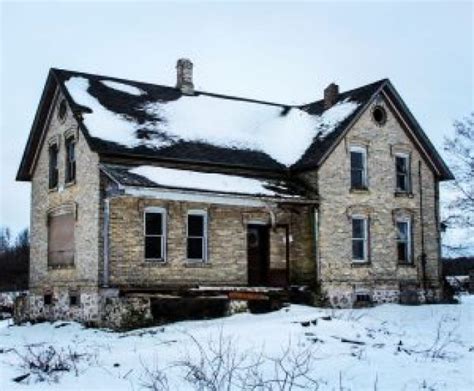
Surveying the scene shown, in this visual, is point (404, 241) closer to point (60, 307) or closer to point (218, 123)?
point (218, 123)

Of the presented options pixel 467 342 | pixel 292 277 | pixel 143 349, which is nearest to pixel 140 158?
pixel 292 277

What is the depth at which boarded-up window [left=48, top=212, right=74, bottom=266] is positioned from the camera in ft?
74.0

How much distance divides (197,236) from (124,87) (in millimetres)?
6192

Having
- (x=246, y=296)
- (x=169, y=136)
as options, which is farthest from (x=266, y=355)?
(x=169, y=136)

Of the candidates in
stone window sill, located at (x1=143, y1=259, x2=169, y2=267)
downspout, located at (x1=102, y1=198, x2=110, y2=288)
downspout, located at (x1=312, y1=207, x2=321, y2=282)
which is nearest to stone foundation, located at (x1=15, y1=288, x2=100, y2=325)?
downspout, located at (x1=102, y1=198, x2=110, y2=288)

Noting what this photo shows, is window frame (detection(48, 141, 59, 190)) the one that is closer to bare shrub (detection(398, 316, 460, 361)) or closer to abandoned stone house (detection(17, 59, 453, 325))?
abandoned stone house (detection(17, 59, 453, 325))

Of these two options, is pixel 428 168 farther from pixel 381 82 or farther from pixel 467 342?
pixel 467 342

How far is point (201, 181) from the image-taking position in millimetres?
21484

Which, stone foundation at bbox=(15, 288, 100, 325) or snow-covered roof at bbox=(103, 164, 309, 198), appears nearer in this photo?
snow-covered roof at bbox=(103, 164, 309, 198)

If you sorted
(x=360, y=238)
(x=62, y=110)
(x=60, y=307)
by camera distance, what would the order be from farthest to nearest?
(x=360, y=238) → (x=62, y=110) → (x=60, y=307)

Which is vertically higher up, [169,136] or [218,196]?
[169,136]

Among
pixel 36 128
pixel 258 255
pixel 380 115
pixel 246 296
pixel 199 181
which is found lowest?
pixel 246 296

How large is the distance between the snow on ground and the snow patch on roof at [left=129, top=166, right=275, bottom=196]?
115 centimetres

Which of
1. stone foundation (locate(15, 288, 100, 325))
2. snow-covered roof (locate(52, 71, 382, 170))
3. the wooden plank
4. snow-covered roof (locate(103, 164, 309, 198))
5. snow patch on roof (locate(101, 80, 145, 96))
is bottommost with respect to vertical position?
stone foundation (locate(15, 288, 100, 325))
